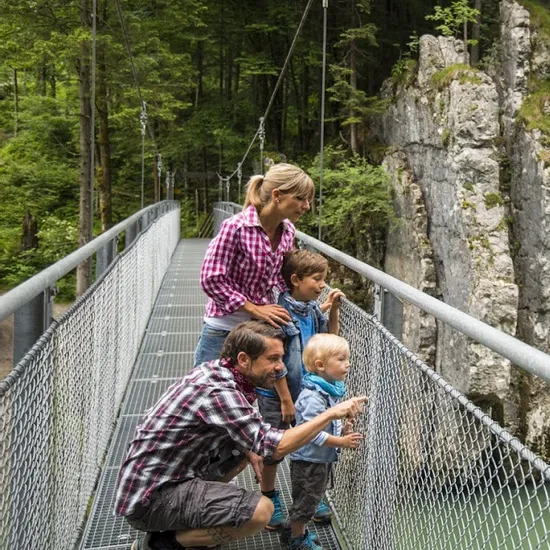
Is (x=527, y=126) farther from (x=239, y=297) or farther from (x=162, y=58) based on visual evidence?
(x=239, y=297)

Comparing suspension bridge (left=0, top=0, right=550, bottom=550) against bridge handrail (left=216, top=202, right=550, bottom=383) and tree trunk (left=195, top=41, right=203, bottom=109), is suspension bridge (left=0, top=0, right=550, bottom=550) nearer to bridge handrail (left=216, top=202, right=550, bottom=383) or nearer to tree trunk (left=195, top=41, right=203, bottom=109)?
bridge handrail (left=216, top=202, right=550, bottom=383)

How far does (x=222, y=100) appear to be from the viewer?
21125mm

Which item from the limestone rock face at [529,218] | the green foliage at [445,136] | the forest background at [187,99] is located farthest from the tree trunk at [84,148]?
the limestone rock face at [529,218]

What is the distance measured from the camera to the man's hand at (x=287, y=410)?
2.10 metres

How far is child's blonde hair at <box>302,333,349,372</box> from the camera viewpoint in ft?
6.82

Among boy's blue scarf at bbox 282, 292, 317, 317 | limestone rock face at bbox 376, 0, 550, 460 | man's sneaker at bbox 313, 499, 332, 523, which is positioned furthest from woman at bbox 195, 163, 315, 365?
limestone rock face at bbox 376, 0, 550, 460

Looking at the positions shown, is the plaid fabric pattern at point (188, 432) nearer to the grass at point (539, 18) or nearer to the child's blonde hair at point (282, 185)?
the child's blonde hair at point (282, 185)

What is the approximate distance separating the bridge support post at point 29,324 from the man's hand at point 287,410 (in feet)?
2.63

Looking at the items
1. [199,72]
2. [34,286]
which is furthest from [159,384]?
[199,72]

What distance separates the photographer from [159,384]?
4.22 m

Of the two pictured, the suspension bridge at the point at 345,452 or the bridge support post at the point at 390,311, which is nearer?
the suspension bridge at the point at 345,452

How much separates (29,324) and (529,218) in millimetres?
11343

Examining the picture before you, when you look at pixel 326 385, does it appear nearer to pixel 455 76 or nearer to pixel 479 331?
pixel 479 331

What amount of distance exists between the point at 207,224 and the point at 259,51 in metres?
6.39
